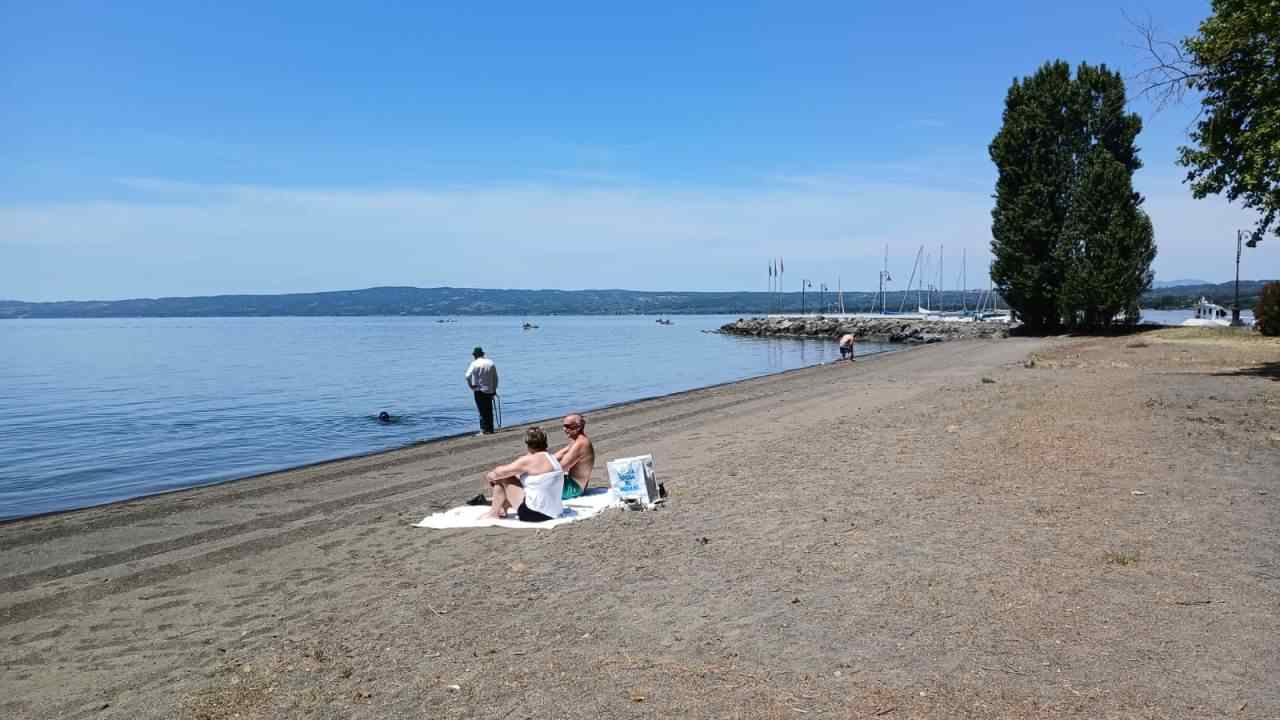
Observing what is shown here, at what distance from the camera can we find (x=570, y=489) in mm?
11422

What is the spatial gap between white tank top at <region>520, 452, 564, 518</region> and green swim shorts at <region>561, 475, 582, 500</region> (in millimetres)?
910

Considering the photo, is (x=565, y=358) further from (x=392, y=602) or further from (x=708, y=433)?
(x=392, y=602)

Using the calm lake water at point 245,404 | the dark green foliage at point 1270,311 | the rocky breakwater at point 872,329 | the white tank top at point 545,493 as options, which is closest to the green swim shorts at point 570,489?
the white tank top at point 545,493

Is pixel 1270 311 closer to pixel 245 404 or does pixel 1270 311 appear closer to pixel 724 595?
pixel 724 595

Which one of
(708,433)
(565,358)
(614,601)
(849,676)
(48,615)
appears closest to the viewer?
(849,676)

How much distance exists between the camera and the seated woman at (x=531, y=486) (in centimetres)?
1034

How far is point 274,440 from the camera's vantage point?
26172 mm

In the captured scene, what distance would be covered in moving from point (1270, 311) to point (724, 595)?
45.1 m

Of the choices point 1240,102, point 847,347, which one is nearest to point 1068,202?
point 847,347

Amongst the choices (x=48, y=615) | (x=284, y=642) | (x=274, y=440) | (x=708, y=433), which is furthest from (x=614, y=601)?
(x=274, y=440)

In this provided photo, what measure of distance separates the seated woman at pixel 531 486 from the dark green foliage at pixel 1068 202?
50.3m

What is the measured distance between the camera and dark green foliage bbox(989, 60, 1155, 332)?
52.5 meters

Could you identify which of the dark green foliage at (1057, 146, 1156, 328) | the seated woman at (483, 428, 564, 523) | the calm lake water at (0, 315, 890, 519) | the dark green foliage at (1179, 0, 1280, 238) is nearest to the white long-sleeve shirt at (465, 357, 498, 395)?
the calm lake water at (0, 315, 890, 519)

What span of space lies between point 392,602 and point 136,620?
2207 millimetres
